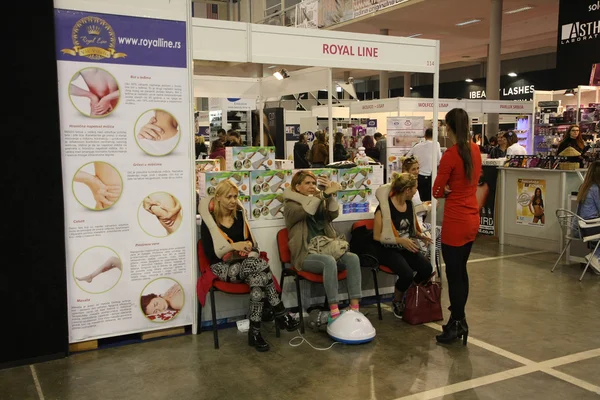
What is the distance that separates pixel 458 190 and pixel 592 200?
8.83 feet

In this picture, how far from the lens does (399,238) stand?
443cm

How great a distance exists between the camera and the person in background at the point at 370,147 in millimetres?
11609

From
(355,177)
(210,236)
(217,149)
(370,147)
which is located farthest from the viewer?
(370,147)

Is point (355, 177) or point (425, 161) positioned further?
point (425, 161)

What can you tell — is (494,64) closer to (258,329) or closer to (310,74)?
(310,74)

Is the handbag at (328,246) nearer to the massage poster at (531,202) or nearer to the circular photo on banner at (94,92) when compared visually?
the circular photo on banner at (94,92)

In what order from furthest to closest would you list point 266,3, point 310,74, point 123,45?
point 266,3, point 310,74, point 123,45

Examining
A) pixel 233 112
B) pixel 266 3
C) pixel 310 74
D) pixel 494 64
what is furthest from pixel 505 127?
pixel 310 74

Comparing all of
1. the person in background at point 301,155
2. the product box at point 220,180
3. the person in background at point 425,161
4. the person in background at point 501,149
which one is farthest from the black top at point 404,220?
the person in background at point 301,155

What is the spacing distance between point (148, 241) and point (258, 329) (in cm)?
98

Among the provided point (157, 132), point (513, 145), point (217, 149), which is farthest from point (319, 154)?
point (157, 132)

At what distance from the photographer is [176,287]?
409 cm

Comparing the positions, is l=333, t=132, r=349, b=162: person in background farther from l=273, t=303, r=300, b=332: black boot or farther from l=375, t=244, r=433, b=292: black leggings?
l=273, t=303, r=300, b=332: black boot

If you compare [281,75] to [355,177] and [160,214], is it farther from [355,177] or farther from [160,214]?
[160,214]
